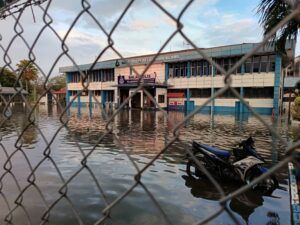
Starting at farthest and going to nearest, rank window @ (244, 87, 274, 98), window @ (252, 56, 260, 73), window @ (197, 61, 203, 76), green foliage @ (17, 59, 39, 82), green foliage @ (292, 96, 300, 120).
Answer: window @ (197, 61, 203, 76) < window @ (252, 56, 260, 73) < window @ (244, 87, 274, 98) < green foliage @ (292, 96, 300, 120) < green foliage @ (17, 59, 39, 82)

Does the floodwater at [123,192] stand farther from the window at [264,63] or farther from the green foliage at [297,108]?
the window at [264,63]

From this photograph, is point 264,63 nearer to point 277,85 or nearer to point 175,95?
point 277,85

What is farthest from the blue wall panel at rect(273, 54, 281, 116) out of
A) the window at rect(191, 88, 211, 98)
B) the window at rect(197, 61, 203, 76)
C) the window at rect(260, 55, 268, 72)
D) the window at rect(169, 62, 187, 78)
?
the window at rect(169, 62, 187, 78)

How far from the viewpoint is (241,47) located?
27672 mm

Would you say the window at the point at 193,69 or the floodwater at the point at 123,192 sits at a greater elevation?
the window at the point at 193,69

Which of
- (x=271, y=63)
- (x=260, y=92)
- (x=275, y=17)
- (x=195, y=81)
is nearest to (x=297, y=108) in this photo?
(x=275, y=17)

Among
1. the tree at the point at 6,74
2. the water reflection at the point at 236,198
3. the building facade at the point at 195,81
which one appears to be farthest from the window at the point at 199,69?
the tree at the point at 6,74

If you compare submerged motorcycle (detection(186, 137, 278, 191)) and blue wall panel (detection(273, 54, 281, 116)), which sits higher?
blue wall panel (detection(273, 54, 281, 116))

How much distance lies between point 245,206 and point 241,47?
2527 centimetres

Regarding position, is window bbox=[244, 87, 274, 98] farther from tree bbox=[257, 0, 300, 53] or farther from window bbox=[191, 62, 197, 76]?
tree bbox=[257, 0, 300, 53]

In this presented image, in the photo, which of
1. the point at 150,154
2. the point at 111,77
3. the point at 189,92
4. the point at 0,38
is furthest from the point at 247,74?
the point at 0,38

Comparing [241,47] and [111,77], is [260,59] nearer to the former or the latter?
[241,47]

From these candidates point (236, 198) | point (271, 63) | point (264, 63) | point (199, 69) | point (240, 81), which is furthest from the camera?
point (199, 69)

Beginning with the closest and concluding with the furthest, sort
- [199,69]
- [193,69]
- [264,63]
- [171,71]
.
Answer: [264,63]
[199,69]
[193,69]
[171,71]
